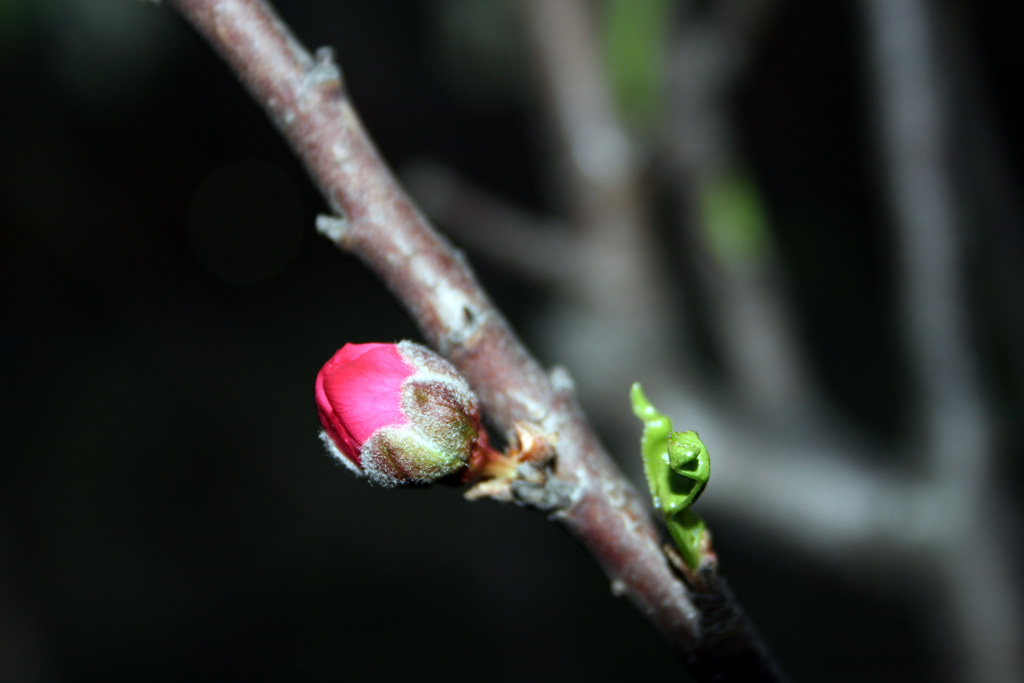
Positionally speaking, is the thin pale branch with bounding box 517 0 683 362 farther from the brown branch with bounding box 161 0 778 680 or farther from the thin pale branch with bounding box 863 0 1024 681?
the brown branch with bounding box 161 0 778 680

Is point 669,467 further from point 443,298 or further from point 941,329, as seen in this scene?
point 941,329

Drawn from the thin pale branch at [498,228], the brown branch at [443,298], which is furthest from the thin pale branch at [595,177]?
the brown branch at [443,298]

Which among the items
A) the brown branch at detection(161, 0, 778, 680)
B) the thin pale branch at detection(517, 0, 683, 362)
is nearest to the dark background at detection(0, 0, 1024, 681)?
the thin pale branch at detection(517, 0, 683, 362)

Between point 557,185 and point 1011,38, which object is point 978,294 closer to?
point 557,185

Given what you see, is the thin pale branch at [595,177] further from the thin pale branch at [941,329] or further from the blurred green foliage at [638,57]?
the thin pale branch at [941,329]

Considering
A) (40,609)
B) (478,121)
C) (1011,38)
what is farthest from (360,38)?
(40,609)

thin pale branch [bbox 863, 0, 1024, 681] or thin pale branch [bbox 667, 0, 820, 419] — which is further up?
thin pale branch [bbox 667, 0, 820, 419]

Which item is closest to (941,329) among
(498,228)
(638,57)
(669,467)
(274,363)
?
(638,57)
